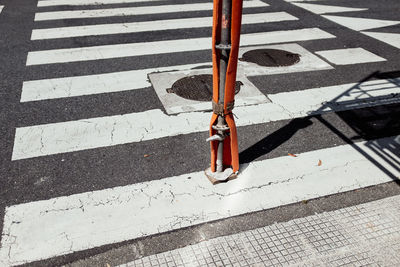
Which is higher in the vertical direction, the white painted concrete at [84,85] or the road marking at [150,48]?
the road marking at [150,48]

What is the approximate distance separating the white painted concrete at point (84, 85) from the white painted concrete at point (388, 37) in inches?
230

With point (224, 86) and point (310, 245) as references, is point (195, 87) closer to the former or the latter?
point (224, 86)

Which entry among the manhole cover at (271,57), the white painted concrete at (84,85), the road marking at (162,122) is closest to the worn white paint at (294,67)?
the manhole cover at (271,57)

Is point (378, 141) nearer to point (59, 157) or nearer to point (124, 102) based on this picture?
point (124, 102)

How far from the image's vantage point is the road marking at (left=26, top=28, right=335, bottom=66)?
7883 millimetres

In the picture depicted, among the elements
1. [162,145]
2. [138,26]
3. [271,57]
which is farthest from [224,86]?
[138,26]

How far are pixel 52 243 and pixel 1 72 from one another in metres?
4.75

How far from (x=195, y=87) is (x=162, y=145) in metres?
1.86

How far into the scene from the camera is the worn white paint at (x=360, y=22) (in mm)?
9961

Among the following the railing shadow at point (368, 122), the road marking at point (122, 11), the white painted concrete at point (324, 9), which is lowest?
the railing shadow at point (368, 122)

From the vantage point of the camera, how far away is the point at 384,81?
7152 mm

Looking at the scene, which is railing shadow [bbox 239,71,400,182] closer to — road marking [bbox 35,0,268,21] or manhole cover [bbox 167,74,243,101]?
manhole cover [bbox 167,74,243,101]

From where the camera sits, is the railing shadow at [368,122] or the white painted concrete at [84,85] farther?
the white painted concrete at [84,85]

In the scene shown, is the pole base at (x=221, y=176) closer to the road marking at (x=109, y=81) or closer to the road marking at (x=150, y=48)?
the road marking at (x=109, y=81)
